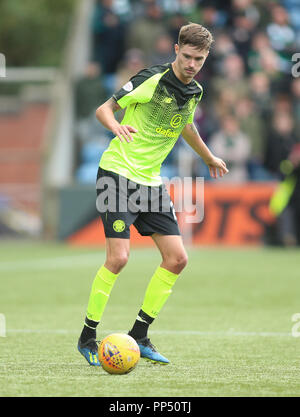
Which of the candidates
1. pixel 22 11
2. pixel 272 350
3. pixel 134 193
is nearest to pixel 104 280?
pixel 134 193

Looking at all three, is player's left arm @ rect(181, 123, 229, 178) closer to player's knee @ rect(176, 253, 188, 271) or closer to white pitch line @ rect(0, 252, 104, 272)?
player's knee @ rect(176, 253, 188, 271)

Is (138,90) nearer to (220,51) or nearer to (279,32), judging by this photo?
(220,51)

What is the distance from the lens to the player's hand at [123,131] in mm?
5414

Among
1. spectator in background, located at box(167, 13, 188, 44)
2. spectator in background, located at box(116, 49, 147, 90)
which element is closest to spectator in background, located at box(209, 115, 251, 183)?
spectator in background, located at box(116, 49, 147, 90)

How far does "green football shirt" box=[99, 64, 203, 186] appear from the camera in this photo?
5816 millimetres

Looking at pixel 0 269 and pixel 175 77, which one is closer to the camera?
pixel 175 77

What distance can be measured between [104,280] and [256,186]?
423 inches

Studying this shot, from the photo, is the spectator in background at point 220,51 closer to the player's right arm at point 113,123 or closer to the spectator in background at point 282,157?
the spectator in background at point 282,157

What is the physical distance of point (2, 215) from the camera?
2100cm

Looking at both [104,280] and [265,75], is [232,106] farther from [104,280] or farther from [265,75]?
[104,280]

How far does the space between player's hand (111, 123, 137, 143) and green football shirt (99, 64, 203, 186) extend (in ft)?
1.08

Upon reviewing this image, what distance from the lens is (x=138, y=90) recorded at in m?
5.76
